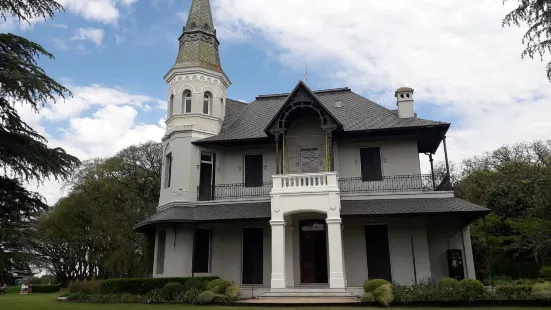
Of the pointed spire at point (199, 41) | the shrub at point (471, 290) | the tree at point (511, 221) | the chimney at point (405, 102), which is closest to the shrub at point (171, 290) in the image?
the shrub at point (471, 290)

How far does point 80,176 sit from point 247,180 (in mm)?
23767

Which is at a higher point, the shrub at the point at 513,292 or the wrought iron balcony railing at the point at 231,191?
the wrought iron balcony railing at the point at 231,191

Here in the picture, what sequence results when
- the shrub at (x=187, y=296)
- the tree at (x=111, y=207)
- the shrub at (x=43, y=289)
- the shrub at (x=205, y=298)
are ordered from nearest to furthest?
the shrub at (x=205, y=298) → the shrub at (x=187, y=296) → the tree at (x=111, y=207) → the shrub at (x=43, y=289)

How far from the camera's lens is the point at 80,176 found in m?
37.5

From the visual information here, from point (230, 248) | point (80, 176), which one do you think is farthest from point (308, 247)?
point (80, 176)

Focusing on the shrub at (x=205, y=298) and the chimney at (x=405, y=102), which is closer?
the shrub at (x=205, y=298)

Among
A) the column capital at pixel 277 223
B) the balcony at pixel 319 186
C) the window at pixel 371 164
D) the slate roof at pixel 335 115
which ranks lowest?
the column capital at pixel 277 223

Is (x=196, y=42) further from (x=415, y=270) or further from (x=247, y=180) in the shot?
(x=415, y=270)

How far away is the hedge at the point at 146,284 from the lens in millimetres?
16086

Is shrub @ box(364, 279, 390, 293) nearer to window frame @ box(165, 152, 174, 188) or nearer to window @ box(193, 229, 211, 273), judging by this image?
window @ box(193, 229, 211, 273)

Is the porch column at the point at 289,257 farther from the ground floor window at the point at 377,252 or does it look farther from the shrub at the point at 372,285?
the shrub at the point at 372,285

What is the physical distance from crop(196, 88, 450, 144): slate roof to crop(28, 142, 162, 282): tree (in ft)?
51.0

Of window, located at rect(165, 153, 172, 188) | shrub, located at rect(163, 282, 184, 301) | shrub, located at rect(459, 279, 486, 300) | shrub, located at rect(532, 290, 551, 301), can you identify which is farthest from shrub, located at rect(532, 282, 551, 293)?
window, located at rect(165, 153, 172, 188)

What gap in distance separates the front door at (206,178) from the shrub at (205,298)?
580cm
